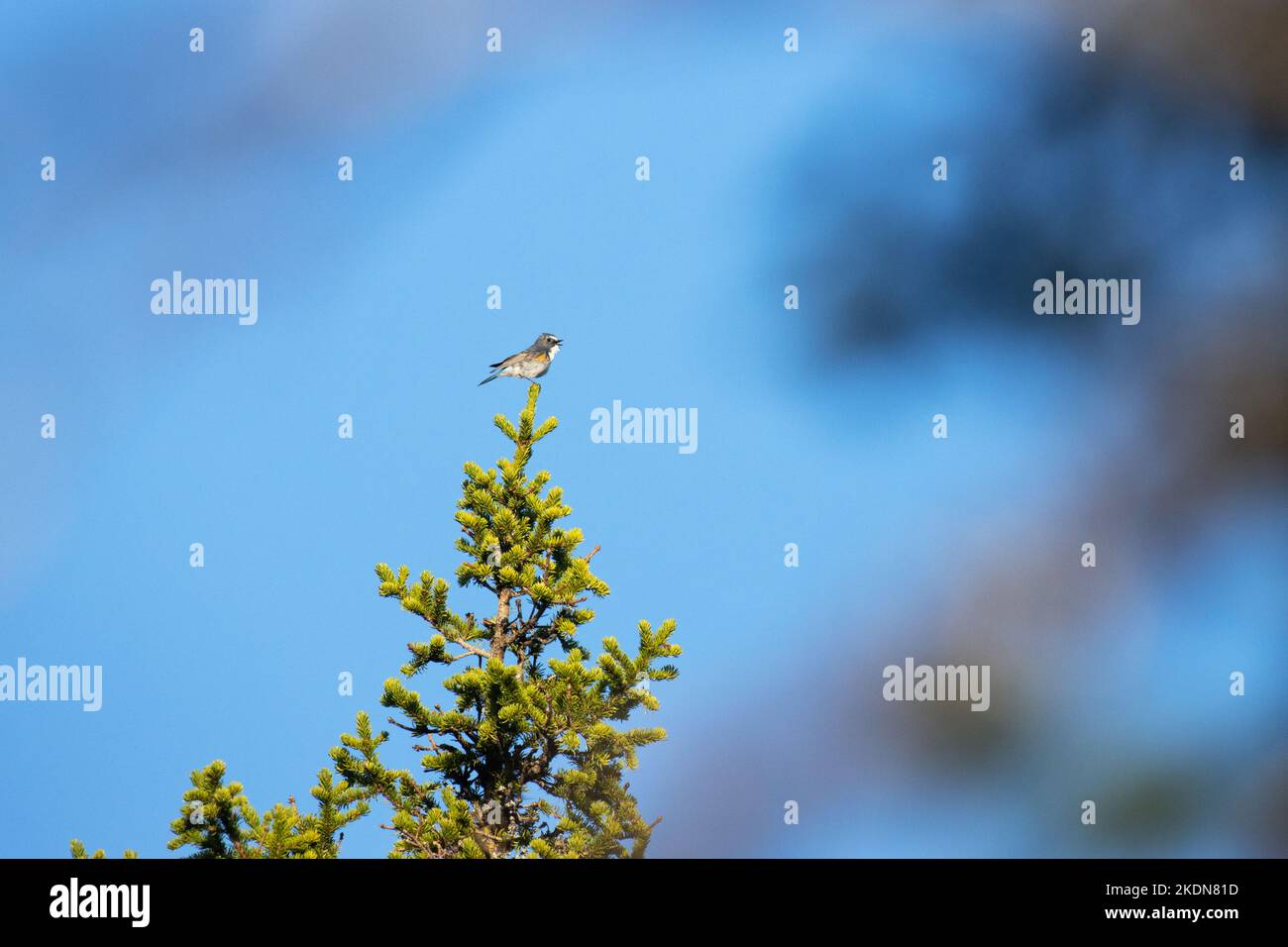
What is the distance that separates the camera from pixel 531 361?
16172 mm

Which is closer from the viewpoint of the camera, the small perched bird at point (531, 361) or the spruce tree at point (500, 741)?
the spruce tree at point (500, 741)

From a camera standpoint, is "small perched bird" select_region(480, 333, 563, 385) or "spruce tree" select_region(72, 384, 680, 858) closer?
"spruce tree" select_region(72, 384, 680, 858)

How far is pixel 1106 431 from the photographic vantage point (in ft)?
90.7

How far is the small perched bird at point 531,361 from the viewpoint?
16.1 metres

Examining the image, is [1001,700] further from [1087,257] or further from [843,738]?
[1087,257]

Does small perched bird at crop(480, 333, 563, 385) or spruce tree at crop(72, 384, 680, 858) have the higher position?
small perched bird at crop(480, 333, 563, 385)

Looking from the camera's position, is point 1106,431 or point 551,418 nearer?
point 551,418

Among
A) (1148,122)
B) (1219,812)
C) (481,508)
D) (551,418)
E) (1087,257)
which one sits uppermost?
(1148,122)

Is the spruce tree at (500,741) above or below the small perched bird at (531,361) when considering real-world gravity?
below

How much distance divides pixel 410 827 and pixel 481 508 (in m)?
2.75

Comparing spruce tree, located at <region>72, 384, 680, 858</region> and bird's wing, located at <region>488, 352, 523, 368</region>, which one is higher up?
bird's wing, located at <region>488, 352, 523, 368</region>

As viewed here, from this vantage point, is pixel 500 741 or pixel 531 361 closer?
pixel 500 741

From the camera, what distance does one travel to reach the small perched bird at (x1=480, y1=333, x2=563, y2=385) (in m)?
16.1
